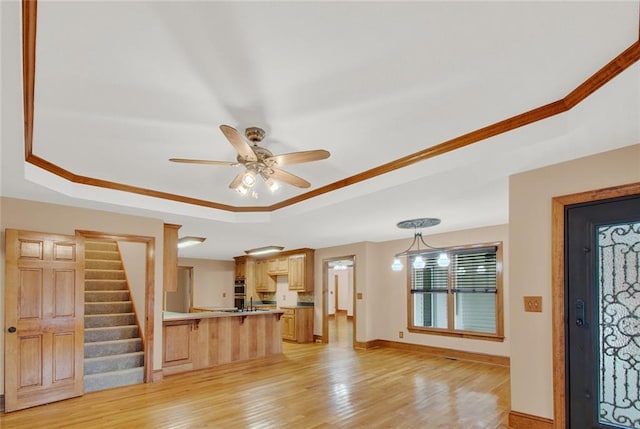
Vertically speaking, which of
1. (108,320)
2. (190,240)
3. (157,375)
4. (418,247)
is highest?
(190,240)

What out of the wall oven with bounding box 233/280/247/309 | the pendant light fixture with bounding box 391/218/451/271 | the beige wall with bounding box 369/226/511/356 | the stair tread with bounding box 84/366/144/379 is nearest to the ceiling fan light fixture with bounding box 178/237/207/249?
the stair tread with bounding box 84/366/144/379

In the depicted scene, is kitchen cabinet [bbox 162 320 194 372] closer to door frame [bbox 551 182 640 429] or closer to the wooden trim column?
the wooden trim column

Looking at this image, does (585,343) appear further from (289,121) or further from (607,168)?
(289,121)

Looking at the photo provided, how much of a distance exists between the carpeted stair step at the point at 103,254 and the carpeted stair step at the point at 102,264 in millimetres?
119

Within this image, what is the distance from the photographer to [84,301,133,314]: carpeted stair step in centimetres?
604

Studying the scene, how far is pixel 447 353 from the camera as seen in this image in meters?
6.70

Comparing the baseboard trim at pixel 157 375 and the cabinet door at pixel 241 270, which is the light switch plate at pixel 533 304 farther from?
the cabinet door at pixel 241 270

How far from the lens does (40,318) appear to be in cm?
417

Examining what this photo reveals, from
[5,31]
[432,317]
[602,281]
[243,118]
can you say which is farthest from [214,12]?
[432,317]

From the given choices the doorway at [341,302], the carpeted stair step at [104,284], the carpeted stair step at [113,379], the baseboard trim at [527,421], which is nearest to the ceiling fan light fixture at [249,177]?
the baseboard trim at [527,421]

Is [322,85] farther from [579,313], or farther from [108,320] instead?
[108,320]

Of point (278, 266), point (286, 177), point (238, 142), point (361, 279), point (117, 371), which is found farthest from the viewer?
point (278, 266)

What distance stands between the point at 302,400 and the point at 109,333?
131 inches

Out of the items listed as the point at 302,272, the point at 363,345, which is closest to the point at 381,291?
the point at 363,345
